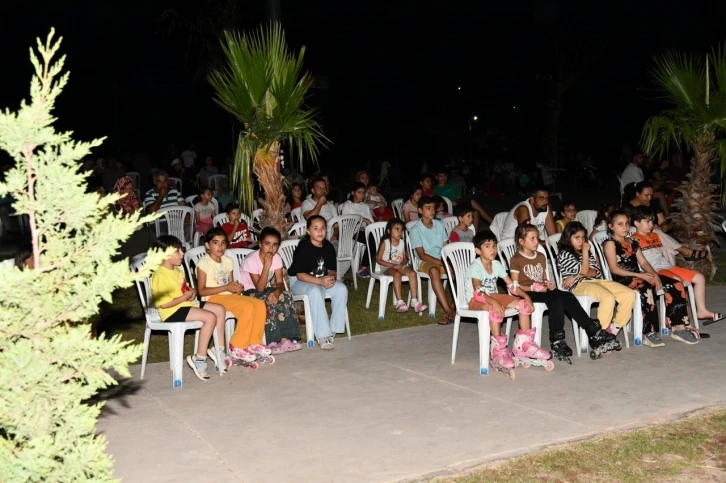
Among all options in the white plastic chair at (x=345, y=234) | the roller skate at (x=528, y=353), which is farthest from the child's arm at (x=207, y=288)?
the white plastic chair at (x=345, y=234)

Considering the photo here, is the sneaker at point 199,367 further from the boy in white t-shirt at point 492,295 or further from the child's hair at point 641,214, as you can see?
the child's hair at point 641,214

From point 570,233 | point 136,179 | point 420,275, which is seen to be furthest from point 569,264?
point 136,179

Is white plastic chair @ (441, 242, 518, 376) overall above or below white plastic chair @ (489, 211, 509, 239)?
below

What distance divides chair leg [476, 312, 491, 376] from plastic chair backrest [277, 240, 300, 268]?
2.45m

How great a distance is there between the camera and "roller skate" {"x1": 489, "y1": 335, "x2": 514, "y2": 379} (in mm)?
7266

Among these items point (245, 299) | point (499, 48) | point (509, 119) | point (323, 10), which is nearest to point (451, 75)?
point (499, 48)

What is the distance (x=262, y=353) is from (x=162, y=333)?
71.7 inches

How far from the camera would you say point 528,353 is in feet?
24.6

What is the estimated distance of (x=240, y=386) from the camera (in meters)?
7.08

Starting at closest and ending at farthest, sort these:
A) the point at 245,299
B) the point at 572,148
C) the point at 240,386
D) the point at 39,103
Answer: the point at 39,103
the point at 240,386
the point at 245,299
the point at 572,148

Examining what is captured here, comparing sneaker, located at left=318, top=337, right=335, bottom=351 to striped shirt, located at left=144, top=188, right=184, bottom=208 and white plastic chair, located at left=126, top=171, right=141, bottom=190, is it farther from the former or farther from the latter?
white plastic chair, located at left=126, top=171, right=141, bottom=190

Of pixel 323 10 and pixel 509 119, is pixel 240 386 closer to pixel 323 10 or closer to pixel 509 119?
pixel 323 10

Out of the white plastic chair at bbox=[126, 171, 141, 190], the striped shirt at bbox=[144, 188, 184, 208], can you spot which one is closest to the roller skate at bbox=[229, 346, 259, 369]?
the striped shirt at bbox=[144, 188, 184, 208]

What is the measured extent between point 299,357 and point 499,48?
1212 inches
